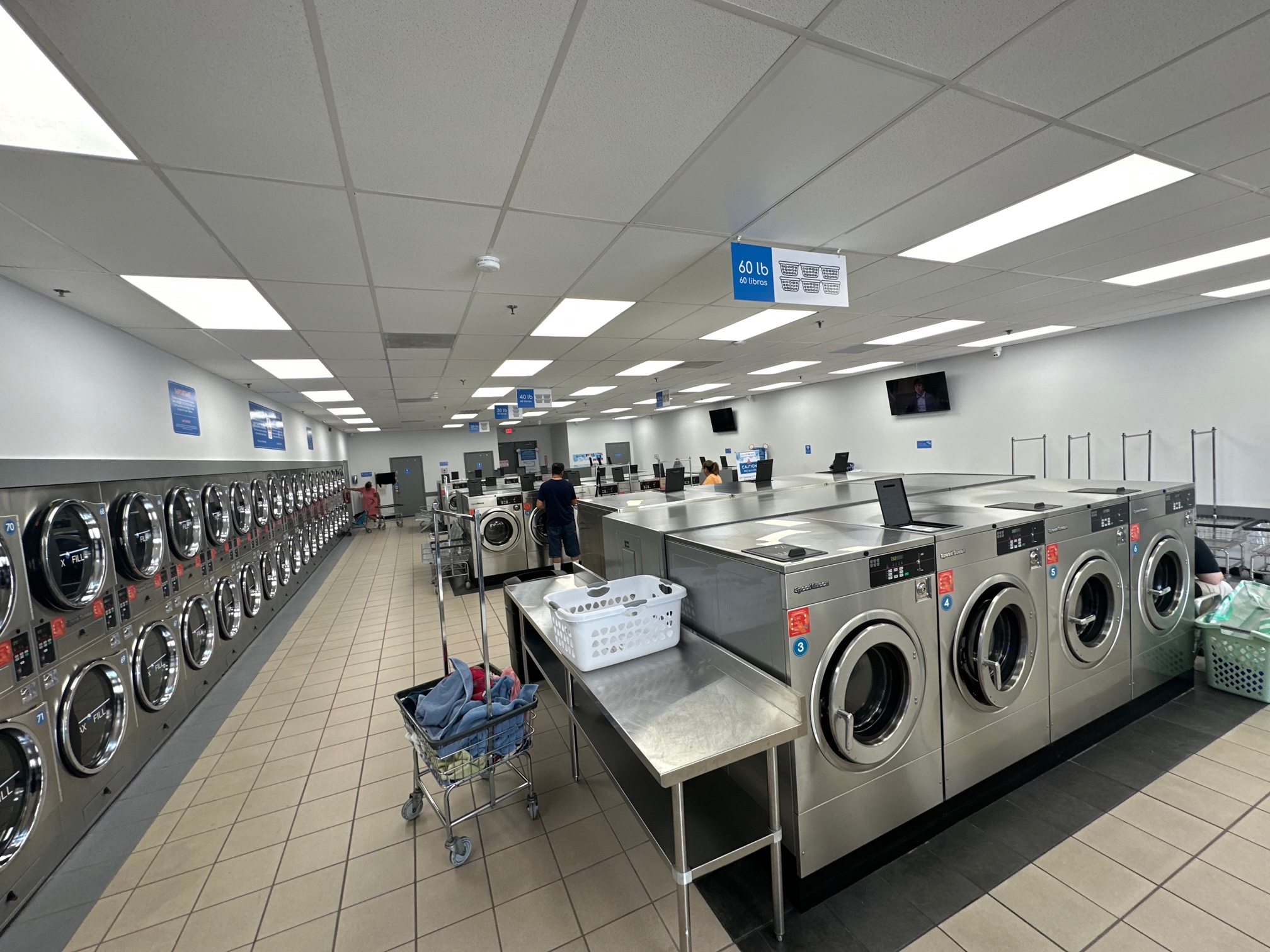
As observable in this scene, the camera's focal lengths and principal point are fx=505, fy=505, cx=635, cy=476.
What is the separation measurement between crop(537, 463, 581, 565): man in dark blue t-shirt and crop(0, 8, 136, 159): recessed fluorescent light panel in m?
5.05

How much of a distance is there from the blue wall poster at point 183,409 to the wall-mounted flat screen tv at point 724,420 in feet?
38.2

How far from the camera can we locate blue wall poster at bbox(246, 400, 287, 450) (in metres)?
7.04

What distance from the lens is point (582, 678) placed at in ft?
6.31

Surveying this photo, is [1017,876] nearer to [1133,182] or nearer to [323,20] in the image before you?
[1133,182]

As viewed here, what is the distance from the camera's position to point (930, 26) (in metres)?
1.52

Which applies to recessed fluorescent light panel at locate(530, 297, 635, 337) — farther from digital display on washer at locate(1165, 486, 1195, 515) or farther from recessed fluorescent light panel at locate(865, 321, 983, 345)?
recessed fluorescent light panel at locate(865, 321, 983, 345)

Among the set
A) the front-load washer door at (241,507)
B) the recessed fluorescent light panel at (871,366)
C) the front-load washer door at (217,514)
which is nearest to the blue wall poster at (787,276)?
the front-load washer door at (217,514)

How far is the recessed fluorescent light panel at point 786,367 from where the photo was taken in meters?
8.13

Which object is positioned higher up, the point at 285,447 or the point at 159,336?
the point at 159,336

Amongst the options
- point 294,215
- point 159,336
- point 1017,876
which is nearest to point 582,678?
point 1017,876

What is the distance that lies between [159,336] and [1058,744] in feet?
21.8

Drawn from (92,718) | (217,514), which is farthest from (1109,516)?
(217,514)

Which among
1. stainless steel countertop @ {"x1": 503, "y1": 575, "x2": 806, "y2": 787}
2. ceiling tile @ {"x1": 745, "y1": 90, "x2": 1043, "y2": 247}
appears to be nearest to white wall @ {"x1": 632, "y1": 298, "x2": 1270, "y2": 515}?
ceiling tile @ {"x1": 745, "y1": 90, "x2": 1043, "y2": 247}

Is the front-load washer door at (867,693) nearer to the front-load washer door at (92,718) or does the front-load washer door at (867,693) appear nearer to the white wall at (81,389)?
the front-load washer door at (92,718)
